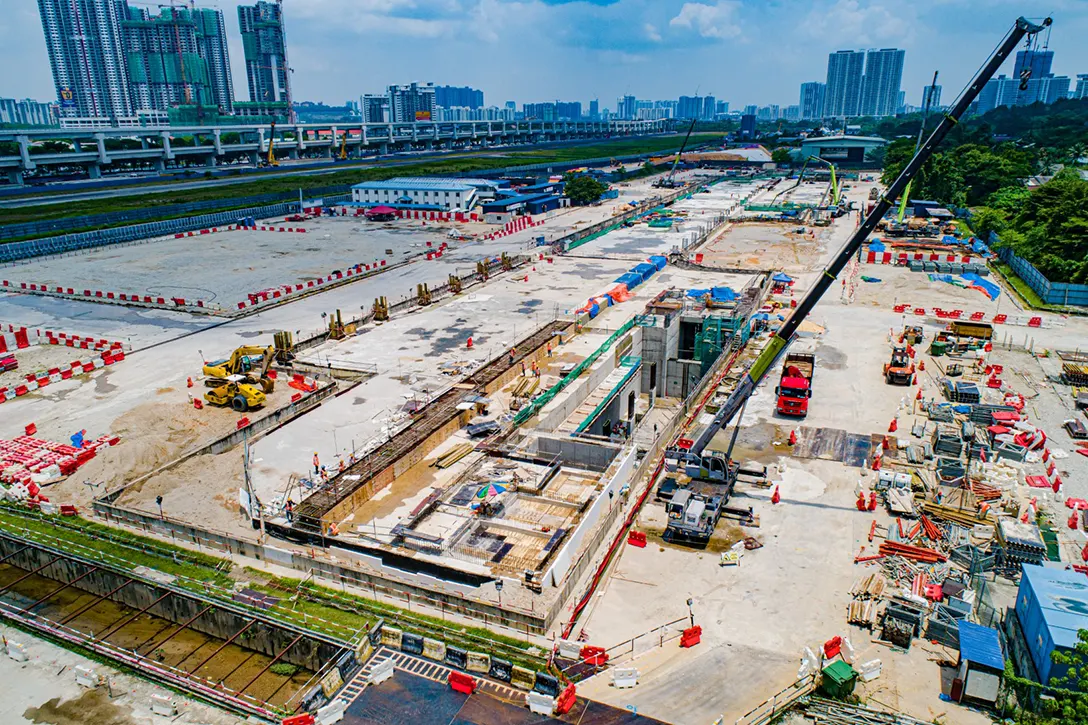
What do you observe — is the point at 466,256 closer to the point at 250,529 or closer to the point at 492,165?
the point at 250,529

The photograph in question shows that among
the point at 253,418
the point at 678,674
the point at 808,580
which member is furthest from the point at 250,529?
the point at 808,580

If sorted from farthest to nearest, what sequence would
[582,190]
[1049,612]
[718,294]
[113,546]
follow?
[582,190] < [718,294] < [113,546] < [1049,612]

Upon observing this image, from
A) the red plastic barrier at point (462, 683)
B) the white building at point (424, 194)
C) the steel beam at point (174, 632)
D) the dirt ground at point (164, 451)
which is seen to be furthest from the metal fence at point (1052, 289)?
the white building at point (424, 194)

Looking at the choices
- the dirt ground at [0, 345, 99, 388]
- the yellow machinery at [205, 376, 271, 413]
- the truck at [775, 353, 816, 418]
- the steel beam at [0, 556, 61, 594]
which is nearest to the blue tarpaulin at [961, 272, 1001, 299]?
the truck at [775, 353, 816, 418]

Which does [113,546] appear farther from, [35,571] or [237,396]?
[237,396]

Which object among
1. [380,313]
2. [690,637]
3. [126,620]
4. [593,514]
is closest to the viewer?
[690,637]

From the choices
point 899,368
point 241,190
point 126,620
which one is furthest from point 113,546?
point 241,190

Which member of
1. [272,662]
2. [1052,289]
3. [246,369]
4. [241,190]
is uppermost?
[241,190]
